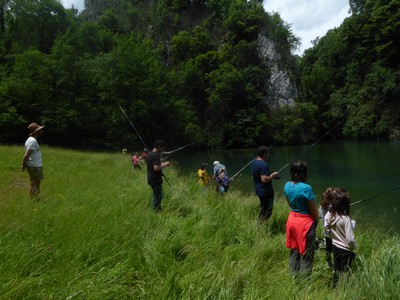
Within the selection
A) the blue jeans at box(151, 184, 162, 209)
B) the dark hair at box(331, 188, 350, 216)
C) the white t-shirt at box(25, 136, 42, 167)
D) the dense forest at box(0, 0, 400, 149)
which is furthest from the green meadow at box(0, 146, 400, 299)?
the dense forest at box(0, 0, 400, 149)

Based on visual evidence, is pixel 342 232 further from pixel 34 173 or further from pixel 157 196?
pixel 34 173

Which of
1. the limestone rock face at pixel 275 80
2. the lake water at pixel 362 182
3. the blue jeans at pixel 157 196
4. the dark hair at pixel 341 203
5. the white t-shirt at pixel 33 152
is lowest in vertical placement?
the lake water at pixel 362 182

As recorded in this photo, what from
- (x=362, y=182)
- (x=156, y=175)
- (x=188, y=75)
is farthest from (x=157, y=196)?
(x=188, y=75)

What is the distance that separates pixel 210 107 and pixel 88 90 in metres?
23.6

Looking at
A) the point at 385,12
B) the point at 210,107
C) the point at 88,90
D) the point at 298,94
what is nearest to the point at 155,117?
the point at 88,90

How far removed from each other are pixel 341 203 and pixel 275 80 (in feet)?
184

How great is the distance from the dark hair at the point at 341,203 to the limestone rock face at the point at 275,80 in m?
53.6

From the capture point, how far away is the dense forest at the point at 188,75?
3253 cm

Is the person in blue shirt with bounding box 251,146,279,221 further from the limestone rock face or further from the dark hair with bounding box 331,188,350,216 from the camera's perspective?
the limestone rock face

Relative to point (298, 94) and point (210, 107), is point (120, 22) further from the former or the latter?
point (298, 94)

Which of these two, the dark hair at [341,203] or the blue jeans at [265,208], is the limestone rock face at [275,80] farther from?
the dark hair at [341,203]

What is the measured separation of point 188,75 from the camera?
52.1 meters

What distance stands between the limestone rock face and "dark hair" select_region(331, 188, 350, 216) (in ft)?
176

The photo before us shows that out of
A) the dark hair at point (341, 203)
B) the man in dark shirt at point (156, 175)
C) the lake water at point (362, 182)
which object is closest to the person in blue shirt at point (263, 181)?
the man in dark shirt at point (156, 175)
